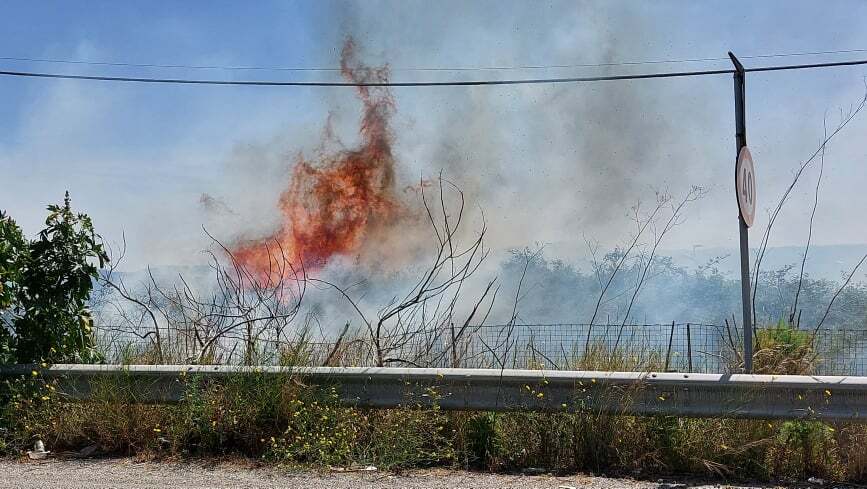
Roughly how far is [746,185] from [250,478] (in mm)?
5404

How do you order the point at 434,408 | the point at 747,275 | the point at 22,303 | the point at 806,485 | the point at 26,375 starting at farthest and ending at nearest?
the point at 22,303, the point at 26,375, the point at 747,275, the point at 434,408, the point at 806,485

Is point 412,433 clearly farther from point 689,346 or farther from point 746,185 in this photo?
point 746,185

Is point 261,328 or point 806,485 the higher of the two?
point 261,328

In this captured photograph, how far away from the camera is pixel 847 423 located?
7129 mm

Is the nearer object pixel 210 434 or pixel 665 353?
pixel 210 434

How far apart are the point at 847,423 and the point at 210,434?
18.7ft

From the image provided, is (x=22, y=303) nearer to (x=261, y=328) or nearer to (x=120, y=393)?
(x=120, y=393)

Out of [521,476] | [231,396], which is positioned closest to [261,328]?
[231,396]

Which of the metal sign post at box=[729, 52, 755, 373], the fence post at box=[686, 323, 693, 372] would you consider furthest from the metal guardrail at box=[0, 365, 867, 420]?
the fence post at box=[686, 323, 693, 372]

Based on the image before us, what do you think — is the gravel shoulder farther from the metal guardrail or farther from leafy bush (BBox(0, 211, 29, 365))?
leafy bush (BBox(0, 211, 29, 365))

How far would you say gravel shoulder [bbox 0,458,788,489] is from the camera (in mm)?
6738

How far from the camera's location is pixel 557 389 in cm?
741

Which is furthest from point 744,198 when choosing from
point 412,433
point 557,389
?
point 412,433

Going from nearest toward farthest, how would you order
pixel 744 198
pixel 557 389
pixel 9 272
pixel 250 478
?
pixel 250 478, pixel 557 389, pixel 744 198, pixel 9 272
